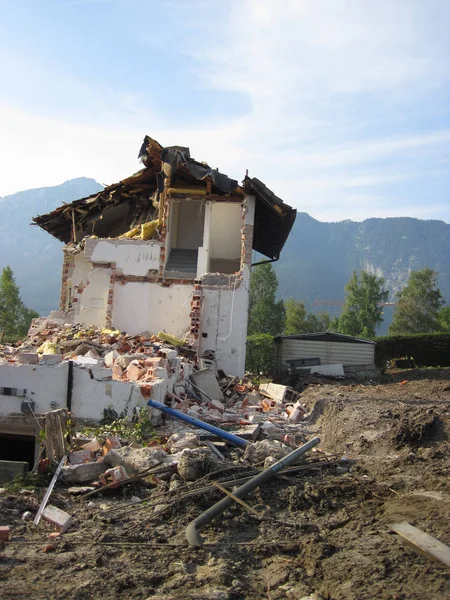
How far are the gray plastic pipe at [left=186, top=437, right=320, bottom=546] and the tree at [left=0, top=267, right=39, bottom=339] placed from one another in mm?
29386

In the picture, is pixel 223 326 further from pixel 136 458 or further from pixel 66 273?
pixel 136 458

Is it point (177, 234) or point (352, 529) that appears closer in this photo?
point (352, 529)

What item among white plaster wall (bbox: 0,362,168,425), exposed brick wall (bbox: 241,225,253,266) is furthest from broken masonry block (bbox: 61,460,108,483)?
exposed brick wall (bbox: 241,225,253,266)

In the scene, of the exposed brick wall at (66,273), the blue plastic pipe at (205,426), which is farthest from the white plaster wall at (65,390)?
the exposed brick wall at (66,273)

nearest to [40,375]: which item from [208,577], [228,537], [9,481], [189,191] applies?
[9,481]

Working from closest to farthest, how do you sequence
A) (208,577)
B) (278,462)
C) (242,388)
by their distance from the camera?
1. (208,577)
2. (278,462)
3. (242,388)

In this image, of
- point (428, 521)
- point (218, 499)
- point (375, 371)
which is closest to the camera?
point (428, 521)

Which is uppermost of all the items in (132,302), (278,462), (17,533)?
(132,302)

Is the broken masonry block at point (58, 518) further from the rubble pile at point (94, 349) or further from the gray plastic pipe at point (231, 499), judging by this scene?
the rubble pile at point (94, 349)

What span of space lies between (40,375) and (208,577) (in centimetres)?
633

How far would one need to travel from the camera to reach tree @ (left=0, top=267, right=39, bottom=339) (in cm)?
3459

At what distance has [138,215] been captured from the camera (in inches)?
824

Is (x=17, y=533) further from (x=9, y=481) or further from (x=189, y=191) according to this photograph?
(x=189, y=191)

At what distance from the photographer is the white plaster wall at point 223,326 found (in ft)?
57.3
